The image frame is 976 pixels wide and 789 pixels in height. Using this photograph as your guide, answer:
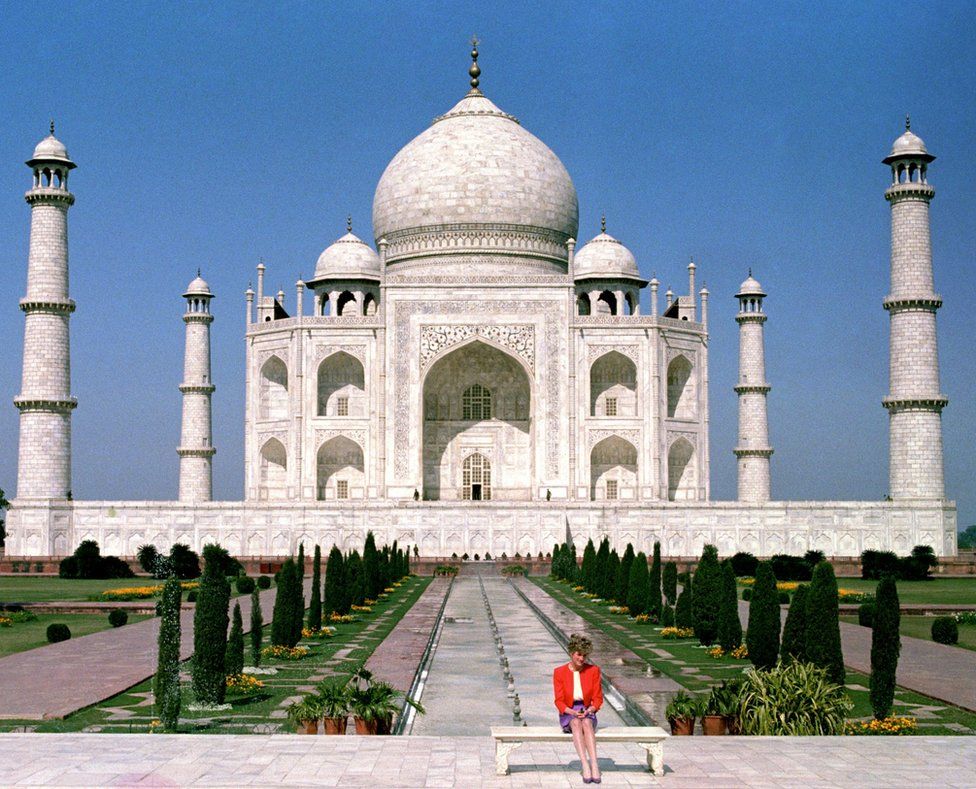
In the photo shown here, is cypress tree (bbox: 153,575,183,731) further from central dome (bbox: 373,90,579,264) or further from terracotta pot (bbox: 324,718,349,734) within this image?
central dome (bbox: 373,90,579,264)

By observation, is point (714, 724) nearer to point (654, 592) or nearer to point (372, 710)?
point (372, 710)

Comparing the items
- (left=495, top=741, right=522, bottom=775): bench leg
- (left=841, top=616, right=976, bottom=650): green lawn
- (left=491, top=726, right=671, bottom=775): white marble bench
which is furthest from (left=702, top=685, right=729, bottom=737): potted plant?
(left=841, top=616, right=976, bottom=650): green lawn

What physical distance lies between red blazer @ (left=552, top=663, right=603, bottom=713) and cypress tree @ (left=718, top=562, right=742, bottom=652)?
603cm

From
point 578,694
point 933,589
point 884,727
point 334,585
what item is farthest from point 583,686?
point 933,589

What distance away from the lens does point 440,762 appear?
281 inches

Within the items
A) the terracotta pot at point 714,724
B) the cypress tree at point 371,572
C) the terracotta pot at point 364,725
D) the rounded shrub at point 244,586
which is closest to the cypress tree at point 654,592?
the cypress tree at point 371,572

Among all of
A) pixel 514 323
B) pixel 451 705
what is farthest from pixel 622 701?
pixel 514 323

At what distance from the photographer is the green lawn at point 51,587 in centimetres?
2072

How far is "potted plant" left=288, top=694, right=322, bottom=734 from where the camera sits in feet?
27.1

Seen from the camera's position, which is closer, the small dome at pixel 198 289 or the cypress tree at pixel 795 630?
the cypress tree at pixel 795 630

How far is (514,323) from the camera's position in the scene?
35156 mm

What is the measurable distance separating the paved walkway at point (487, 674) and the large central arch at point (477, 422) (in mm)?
16962

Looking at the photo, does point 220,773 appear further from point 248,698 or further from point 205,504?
point 205,504

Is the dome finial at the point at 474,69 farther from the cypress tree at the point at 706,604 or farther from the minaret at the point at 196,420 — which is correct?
the cypress tree at the point at 706,604
